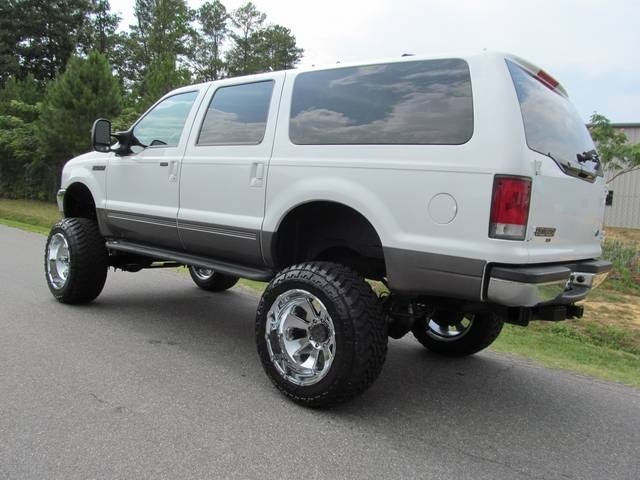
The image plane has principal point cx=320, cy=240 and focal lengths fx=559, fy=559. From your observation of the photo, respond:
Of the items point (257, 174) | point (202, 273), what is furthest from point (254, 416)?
point (202, 273)

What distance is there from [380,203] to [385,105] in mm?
636

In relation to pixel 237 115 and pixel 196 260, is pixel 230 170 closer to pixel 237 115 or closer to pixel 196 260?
pixel 237 115

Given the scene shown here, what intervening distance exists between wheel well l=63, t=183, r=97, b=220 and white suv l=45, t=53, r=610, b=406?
169 cm

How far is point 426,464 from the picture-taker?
2.94 meters

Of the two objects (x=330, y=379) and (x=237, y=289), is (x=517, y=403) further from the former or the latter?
(x=237, y=289)

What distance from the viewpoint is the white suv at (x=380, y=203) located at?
3.03 m

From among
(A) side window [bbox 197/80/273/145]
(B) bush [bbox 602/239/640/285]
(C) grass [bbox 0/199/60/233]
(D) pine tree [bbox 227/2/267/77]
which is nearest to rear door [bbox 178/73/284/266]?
(A) side window [bbox 197/80/273/145]

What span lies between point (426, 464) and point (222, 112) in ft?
10.1

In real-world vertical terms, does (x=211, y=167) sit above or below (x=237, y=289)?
above

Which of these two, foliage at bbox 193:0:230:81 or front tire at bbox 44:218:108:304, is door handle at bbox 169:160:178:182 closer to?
front tire at bbox 44:218:108:304

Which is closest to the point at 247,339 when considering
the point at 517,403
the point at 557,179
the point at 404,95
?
the point at 517,403

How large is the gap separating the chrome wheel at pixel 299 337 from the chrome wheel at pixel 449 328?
59.3 inches

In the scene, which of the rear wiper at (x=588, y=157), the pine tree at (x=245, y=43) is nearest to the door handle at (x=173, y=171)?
the rear wiper at (x=588, y=157)

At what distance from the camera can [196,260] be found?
15.4 ft
